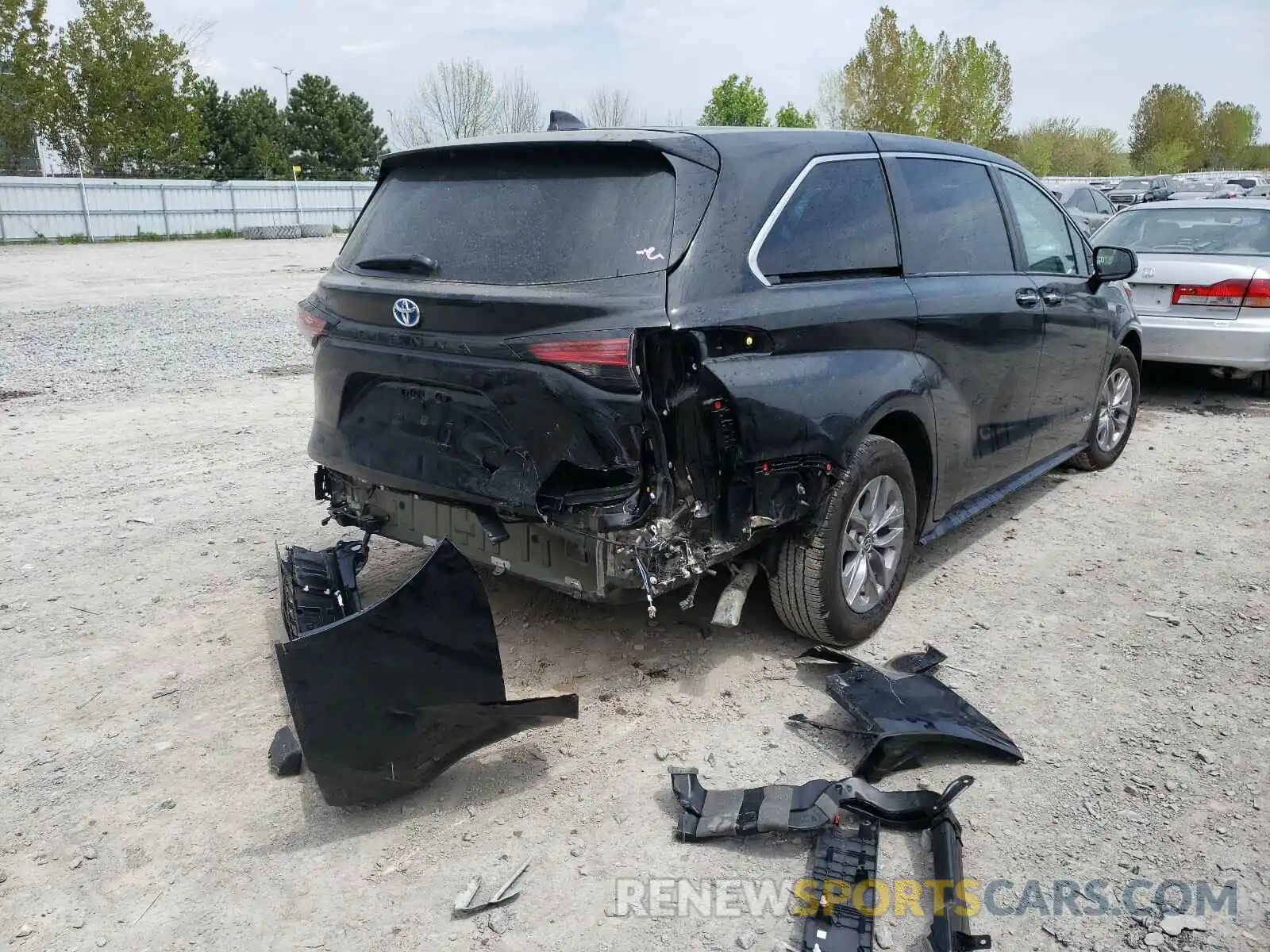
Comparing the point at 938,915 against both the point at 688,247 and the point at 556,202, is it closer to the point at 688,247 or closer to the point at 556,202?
the point at 688,247

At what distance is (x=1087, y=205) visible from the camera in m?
19.5

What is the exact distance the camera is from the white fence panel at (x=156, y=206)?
31.8 meters

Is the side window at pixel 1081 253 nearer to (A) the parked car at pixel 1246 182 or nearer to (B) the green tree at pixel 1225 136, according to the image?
(A) the parked car at pixel 1246 182

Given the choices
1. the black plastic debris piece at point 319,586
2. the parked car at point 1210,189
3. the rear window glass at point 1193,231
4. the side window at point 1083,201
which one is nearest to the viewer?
the black plastic debris piece at point 319,586

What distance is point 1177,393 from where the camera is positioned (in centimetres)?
908

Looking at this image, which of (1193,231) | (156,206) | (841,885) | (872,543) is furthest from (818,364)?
(156,206)

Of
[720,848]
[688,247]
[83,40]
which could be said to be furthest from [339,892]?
[83,40]

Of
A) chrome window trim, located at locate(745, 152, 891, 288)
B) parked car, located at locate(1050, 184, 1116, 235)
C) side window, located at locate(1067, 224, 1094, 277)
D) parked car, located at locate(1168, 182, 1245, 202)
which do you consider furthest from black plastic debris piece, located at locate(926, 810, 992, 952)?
parked car, located at locate(1168, 182, 1245, 202)

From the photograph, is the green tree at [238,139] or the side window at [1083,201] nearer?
the side window at [1083,201]

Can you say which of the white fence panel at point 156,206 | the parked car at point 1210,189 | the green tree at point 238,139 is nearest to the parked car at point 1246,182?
the parked car at point 1210,189

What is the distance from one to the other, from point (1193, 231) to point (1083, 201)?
11.7 metres

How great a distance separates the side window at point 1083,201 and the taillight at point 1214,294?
473 inches

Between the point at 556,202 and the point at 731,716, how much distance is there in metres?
1.90

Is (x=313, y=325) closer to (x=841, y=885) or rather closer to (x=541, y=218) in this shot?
(x=541, y=218)
